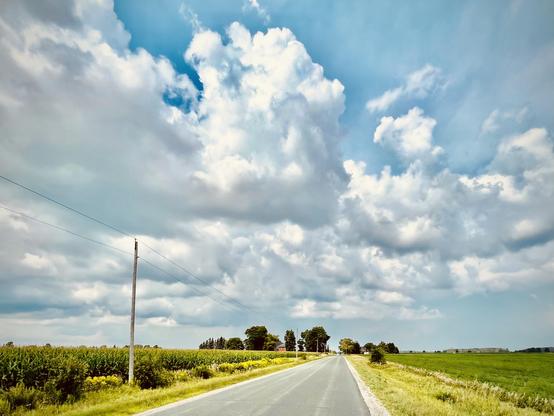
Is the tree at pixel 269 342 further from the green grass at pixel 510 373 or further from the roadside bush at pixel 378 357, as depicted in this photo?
the green grass at pixel 510 373

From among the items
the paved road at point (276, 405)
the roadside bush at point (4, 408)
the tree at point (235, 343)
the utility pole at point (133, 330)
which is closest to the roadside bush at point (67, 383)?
the roadside bush at point (4, 408)

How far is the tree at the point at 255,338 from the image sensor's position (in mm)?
175875

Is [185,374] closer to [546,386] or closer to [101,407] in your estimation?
[101,407]

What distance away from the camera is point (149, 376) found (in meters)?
23.3

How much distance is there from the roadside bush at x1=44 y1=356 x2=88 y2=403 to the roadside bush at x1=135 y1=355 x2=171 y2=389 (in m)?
4.97

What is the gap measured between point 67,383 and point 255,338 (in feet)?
546

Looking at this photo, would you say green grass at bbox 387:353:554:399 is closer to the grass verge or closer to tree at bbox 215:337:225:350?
the grass verge

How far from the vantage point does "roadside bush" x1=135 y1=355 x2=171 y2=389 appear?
23002mm

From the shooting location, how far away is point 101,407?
1440 cm

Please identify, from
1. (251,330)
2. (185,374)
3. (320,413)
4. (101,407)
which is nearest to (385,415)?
(320,413)

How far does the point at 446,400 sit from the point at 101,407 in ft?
49.0

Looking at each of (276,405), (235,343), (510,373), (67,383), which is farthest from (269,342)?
(276,405)

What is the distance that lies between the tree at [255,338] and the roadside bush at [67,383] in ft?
541

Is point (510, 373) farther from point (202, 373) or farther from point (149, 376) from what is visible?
point (149, 376)
